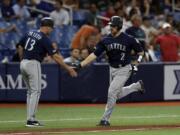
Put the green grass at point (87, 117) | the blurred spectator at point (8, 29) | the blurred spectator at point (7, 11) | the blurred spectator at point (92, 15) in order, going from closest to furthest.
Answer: the green grass at point (87, 117) → the blurred spectator at point (8, 29) → the blurred spectator at point (7, 11) → the blurred spectator at point (92, 15)

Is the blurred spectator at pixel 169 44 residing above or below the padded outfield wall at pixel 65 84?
above

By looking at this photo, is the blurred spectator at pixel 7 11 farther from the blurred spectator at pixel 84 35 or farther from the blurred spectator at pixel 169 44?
the blurred spectator at pixel 169 44

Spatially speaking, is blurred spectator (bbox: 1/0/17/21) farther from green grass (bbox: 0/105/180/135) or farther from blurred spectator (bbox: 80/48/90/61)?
green grass (bbox: 0/105/180/135)

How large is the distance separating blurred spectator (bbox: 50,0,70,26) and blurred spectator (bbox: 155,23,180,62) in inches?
151

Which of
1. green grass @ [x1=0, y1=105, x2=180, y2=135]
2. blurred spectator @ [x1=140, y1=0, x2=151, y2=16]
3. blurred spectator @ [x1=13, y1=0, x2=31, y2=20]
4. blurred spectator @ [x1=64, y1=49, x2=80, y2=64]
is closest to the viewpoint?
green grass @ [x1=0, y1=105, x2=180, y2=135]

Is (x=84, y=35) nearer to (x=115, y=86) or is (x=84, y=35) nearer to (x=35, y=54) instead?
(x=35, y=54)

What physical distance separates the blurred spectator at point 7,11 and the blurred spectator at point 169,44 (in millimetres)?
4751

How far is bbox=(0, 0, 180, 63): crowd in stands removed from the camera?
758 inches

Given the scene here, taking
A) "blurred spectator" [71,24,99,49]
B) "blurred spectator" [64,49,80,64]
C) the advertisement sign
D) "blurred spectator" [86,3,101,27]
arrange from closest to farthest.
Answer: "blurred spectator" [64,49,80,64] < the advertisement sign < "blurred spectator" [71,24,99,49] < "blurred spectator" [86,3,101,27]

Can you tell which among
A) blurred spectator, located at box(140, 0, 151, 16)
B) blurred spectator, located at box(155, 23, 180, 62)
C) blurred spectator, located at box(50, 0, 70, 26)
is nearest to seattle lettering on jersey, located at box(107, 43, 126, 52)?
blurred spectator, located at box(155, 23, 180, 62)

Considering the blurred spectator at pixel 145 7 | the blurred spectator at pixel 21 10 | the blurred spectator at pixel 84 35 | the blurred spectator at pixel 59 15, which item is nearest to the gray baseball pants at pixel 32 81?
the blurred spectator at pixel 84 35

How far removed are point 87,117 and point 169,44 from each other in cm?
553

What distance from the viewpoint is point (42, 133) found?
11336 mm

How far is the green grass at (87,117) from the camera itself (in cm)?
1265
